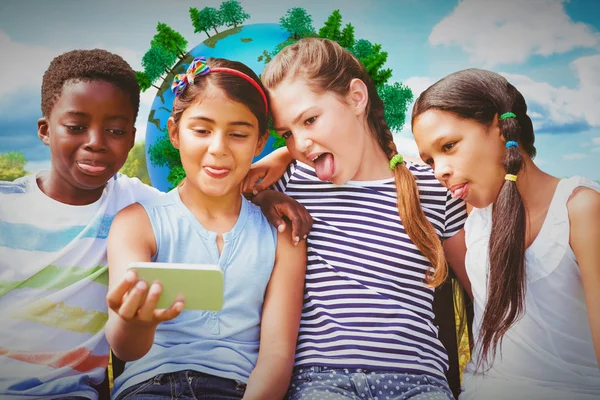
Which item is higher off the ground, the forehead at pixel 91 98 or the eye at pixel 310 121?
the forehead at pixel 91 98

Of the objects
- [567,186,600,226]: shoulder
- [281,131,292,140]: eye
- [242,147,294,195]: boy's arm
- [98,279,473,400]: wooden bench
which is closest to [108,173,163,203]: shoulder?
[242,147,294,195]: boy's arm

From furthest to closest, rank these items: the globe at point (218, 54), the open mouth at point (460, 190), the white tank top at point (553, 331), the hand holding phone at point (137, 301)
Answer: the globe at point (218, 54) < the open mouth at point (460, 190) < the white tank top at point (553, 331) < the hand holding phone at point (137, 301)

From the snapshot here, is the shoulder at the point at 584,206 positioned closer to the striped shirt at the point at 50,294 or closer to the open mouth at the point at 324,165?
the open mouth at the point at 324,165

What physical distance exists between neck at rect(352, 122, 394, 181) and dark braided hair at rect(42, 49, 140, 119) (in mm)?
702

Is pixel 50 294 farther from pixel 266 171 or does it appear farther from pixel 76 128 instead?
pixel 266 171

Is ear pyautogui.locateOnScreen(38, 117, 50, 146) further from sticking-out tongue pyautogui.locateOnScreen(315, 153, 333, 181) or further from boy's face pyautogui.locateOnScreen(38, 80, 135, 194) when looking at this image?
sticking-out tongue pyautogui.locateOnScreen(315, 153, 333, 181)

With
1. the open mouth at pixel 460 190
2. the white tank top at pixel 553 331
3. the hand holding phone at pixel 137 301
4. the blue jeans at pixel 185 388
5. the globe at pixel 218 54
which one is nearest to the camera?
the hand holding phone at pixel 137 301

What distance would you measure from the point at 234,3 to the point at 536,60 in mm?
976

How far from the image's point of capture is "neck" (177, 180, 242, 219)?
1.64 m

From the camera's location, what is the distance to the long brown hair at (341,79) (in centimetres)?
168

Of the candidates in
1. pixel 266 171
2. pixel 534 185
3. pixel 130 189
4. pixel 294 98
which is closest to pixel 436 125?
pixel 534 185

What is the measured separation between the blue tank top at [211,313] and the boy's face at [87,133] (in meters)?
0.17

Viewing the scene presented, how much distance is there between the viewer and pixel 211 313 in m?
1.54

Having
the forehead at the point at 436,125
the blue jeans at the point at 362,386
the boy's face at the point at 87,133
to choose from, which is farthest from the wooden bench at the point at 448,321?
the boy's face at the point at 87,133
